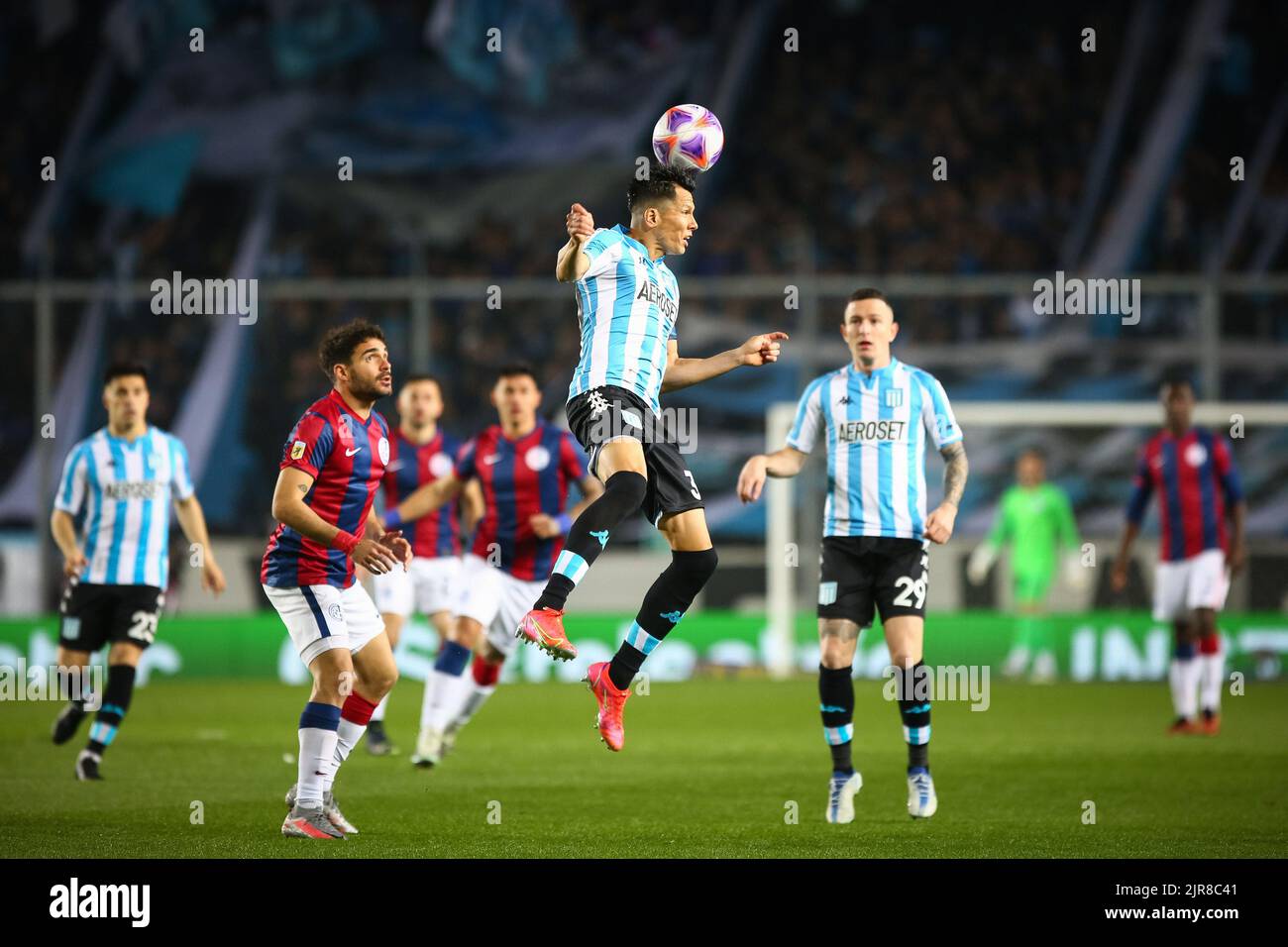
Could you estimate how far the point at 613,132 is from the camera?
2388cm

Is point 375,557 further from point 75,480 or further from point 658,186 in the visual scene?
point 75,480

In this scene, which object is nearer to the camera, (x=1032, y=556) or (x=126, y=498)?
(x=126, y=498)

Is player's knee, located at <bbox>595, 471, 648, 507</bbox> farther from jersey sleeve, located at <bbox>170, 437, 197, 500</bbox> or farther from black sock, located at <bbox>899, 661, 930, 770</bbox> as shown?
jersey sleeve, located at <bbox>170, 437, 197, 500</bbox>

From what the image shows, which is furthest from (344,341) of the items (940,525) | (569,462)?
(569,462)

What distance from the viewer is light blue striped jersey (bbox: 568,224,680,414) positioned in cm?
717

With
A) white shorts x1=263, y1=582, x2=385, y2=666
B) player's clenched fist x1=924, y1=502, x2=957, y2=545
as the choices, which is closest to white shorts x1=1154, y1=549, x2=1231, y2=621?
player's clenched fist x1=924, y1=502, x2=957, y2=545

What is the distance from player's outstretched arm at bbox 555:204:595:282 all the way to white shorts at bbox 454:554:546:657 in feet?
12.7

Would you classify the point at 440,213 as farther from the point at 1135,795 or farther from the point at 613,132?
the point at 1135,795

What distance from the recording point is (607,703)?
7.02 meters

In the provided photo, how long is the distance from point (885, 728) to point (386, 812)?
17.9 feet

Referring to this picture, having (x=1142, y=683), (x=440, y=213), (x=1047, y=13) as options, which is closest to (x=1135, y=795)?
(x=1142, y=683)

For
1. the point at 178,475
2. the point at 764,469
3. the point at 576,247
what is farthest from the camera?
the point at 178,475

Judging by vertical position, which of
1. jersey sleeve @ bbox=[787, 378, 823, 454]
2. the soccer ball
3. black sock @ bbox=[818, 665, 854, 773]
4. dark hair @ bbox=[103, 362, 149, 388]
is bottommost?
black sock @ bbox=[818, 665, 854, 773]

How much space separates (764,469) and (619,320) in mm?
1137
